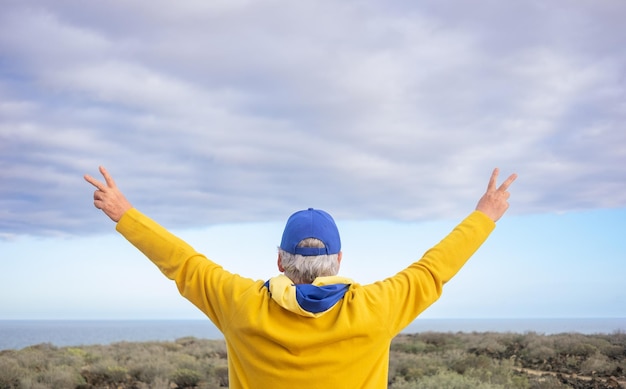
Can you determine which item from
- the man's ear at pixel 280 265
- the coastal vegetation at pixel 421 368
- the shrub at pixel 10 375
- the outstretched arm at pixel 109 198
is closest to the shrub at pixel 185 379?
the coastal vegetation at pixel 421 368

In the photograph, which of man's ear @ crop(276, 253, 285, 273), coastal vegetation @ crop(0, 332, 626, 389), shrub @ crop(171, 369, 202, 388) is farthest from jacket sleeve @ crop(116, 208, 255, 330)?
shrub @ crop(171, 369, 202, 388)

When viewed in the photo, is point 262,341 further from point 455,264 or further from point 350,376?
point 455,264

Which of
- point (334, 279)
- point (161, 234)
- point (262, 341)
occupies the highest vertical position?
point (161, 234)

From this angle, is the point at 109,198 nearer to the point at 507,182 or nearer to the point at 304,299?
the point at 304,299

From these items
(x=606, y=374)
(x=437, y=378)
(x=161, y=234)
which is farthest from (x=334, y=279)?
(x=606, y=374)

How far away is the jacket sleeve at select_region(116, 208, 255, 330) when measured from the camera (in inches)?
114

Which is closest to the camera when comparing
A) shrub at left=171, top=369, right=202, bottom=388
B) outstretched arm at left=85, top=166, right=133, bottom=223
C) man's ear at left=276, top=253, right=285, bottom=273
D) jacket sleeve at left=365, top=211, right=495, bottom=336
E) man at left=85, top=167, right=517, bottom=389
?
man at left=85, top=167, right=517, bottom=389

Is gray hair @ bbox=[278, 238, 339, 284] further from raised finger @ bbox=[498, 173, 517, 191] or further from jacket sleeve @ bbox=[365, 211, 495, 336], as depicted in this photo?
raised finger @ bbox=[498, 173, 517, 191]

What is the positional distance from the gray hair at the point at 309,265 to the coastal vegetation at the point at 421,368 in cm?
835

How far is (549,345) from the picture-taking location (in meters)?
16.8

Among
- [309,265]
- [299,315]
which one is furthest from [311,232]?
[299,315]

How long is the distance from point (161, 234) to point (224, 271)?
36 centimetres

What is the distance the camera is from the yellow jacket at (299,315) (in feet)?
9.01

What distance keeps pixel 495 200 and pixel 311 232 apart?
1.06m
